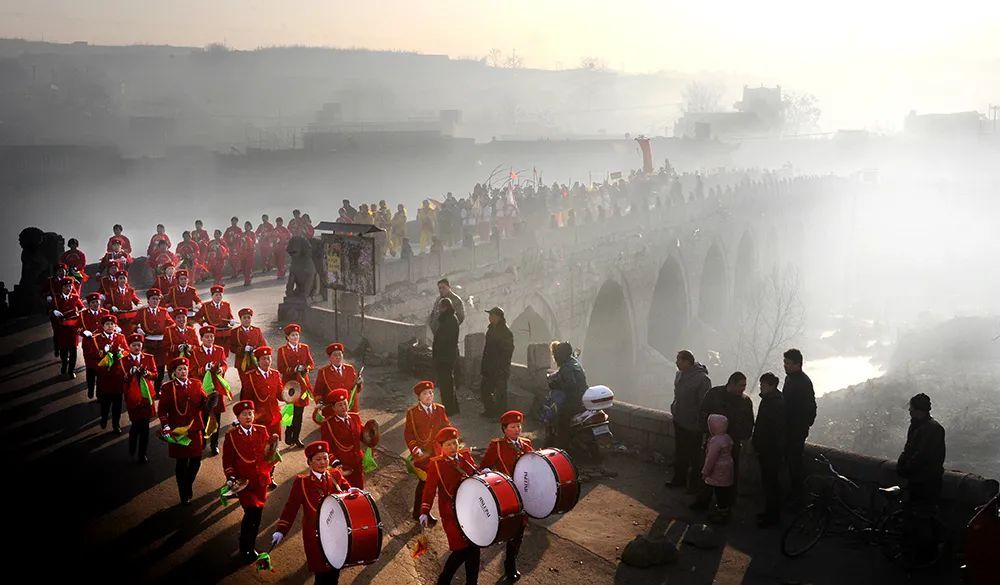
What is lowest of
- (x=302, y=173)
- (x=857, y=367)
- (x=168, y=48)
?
(x=857, y=367)

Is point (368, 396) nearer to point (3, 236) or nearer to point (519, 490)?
point (519, 490)

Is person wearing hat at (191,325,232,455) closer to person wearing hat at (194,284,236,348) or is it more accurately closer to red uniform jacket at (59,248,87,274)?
person wearing hat at (194,284,236,348)

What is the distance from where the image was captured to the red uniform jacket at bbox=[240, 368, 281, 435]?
8.59 meters

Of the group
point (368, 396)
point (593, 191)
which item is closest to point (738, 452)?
point (368, 396)

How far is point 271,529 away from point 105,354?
11.9 feet

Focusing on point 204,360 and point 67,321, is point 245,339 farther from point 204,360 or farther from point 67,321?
point 67,321

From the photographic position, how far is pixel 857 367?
44.3 meters

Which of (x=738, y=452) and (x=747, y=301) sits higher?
(x=738, y=452)

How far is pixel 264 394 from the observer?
28.3ft

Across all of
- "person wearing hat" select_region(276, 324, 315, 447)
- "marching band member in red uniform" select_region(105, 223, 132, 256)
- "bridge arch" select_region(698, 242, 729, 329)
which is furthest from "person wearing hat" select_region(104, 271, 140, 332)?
"bridge arch" select_region(698, 242, 729, 329)

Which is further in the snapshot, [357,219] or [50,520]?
[357,219]

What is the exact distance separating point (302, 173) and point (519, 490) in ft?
140

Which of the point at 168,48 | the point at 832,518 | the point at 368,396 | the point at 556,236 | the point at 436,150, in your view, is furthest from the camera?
the point at 168,48

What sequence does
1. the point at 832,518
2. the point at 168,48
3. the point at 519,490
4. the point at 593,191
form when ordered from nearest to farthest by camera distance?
the point at 519,490 → the point at 832,518 → the point at 593,191 → the point at 168,48
